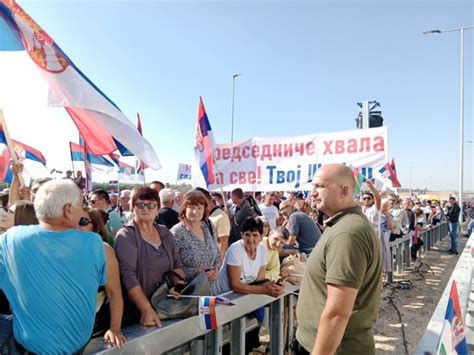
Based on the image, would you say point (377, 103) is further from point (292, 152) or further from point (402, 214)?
point (402, 214)

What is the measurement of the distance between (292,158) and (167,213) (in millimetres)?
4133

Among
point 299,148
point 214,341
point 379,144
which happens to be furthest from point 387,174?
point 214,341

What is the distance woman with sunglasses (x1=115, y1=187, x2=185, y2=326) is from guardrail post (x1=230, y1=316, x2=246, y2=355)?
0.68m

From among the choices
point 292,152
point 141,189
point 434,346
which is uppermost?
point 292,152

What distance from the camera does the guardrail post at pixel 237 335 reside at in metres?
2.95

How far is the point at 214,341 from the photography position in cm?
268

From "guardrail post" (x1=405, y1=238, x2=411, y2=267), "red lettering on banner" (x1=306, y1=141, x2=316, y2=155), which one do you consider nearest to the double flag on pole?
"red lettering on banner" (x1=306, y1=141, x2=316, y2=155)

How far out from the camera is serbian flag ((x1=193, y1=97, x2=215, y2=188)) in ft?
22.4

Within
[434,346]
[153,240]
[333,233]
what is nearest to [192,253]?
[153,240]

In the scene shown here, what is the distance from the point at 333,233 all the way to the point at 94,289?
1304 mm

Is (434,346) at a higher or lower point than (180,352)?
higher

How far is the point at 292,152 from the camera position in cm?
783

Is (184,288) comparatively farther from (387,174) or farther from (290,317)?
(387,174)

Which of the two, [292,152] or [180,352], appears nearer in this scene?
[180,352]
